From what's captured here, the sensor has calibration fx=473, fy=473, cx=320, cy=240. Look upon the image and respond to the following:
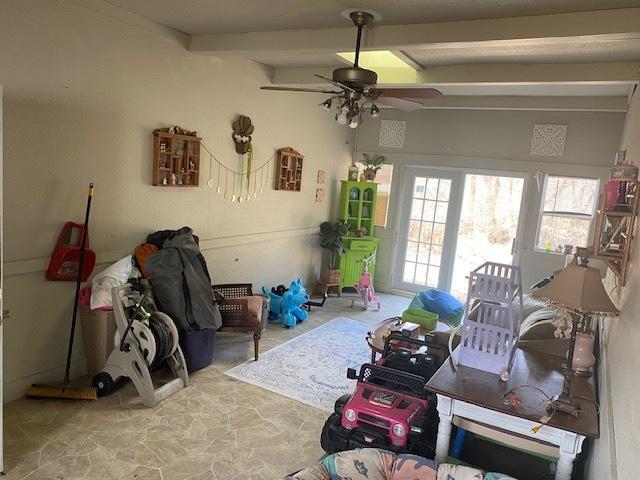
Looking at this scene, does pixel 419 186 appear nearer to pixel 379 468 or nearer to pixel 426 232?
pixel 426 232

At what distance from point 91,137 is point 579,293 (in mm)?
3320

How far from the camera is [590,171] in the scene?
18.5ft

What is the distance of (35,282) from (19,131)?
102cm

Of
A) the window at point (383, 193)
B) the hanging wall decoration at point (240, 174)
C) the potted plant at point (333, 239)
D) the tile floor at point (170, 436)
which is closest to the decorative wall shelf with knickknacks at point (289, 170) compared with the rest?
the hanging wall decoration at point (240, 174)

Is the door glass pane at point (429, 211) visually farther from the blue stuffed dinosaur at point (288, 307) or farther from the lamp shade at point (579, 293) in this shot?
the lamp shade at point (579, 293)

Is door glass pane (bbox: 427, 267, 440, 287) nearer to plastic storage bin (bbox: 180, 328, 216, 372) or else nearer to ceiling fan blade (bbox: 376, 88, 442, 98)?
ceiling fan blade (bbox: 376, 88, 442, 98)

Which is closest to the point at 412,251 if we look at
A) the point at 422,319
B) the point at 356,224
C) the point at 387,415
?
the point at 356,224

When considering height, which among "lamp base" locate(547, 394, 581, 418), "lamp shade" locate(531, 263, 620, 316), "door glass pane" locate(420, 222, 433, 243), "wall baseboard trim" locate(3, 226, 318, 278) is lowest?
"lamp base" locate(547, 394, 581, 418)

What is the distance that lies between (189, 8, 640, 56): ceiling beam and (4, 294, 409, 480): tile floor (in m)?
2.66

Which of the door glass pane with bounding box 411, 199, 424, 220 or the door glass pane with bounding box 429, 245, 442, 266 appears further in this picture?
the door glass pane with bounding box 411, 199, 424, 220

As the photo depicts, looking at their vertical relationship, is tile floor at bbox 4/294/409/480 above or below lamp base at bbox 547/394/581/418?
below

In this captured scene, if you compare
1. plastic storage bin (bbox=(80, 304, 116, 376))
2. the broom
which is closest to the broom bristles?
the broom

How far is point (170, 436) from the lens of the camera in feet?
9.77

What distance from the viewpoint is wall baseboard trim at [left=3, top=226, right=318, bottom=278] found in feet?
10.3
